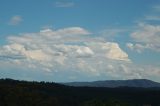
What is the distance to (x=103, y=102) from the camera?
176 m

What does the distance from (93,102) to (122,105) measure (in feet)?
46.2

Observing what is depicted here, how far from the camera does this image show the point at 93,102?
176125 millimetres

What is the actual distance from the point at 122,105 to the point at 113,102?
529cm

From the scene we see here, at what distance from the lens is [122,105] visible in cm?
16825

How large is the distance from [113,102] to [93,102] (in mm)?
9175

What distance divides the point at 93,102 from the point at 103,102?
14.1 feet

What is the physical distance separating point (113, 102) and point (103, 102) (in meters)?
5.27

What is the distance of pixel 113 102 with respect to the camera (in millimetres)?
172250
